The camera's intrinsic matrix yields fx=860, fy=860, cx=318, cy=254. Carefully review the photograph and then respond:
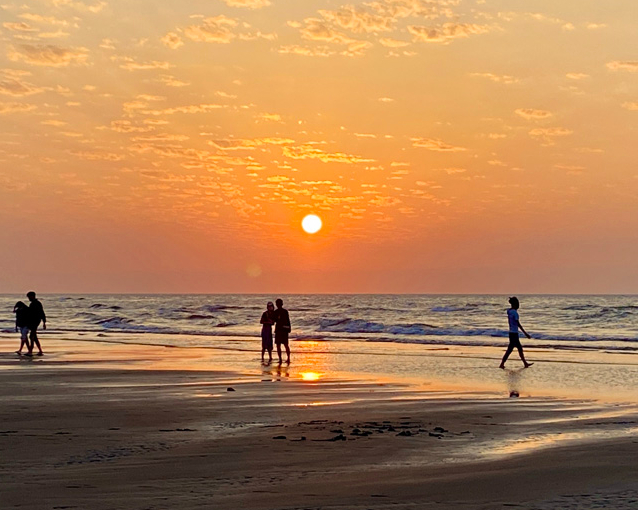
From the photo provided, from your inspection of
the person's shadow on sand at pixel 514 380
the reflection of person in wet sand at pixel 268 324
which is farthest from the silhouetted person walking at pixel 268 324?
the person's shadow on sand at pixel 514 380

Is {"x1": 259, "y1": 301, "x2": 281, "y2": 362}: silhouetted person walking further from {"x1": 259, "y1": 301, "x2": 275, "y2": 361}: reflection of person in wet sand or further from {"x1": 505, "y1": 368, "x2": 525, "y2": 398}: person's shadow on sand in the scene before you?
{"x1": 505, "y1": 368, "x2": 525, "y2": 398}: person's shadow on sand

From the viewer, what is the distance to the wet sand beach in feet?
24.4

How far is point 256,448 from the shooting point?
9.98 meters

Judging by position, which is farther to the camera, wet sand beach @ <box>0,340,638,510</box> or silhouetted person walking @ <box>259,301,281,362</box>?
silhouetted person walking @ <box>259,301,281,362</box>

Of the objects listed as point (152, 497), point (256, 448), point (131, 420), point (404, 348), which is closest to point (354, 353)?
point (404, 348)

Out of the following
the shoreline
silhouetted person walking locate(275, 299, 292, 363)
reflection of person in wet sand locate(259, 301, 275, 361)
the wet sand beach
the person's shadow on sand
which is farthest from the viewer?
reflection of person in wet sand locate(259, 301, 275, 361)

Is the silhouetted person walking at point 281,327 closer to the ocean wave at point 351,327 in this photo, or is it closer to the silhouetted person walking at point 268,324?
the silhouetted person walking at point 268,324

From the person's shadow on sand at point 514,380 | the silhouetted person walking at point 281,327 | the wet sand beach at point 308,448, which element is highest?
the silhouetted person walking at point 281,327

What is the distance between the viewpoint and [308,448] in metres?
10.1

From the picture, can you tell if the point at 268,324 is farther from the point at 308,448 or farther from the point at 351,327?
the point at 351,327

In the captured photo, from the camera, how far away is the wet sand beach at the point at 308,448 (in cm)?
743

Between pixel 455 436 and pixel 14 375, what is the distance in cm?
1328

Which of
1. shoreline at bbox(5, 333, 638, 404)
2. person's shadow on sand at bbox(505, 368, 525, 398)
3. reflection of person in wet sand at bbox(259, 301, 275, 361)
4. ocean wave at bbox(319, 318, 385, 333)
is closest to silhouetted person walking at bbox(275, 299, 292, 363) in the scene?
reflection of person in wet sand at bbox(259, 301, 275, 361)

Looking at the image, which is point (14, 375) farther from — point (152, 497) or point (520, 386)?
point (152, 497)
